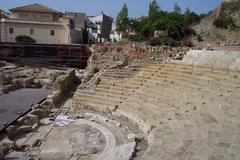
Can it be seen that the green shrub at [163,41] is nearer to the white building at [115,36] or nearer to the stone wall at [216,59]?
the stone wall at [216,59]

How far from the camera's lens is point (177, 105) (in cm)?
1384

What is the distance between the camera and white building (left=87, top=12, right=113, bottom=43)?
5990 centimetres

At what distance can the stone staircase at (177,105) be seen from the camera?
9.35 metres

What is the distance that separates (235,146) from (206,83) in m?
6.10

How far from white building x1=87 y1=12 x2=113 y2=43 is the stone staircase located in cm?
3889

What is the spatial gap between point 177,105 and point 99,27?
50936 mm

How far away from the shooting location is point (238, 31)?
97.8 feet

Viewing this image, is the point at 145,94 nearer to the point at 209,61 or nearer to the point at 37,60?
the point at 209,61

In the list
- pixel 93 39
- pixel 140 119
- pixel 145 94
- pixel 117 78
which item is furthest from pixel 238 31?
pixel 93 39

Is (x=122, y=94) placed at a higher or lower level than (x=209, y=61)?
lower

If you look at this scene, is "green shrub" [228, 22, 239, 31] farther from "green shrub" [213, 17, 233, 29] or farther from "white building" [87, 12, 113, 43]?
"white building" [87, 12, 113, 43]

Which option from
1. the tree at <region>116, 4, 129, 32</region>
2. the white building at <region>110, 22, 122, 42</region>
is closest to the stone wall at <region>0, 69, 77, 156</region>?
the white building at <region>110, 22, 122, 42</region>

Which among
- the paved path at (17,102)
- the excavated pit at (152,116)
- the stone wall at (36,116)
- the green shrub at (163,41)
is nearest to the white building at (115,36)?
the green shrub at (163,41)

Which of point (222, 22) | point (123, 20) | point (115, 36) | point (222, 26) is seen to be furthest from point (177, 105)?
point (115, 36)
